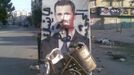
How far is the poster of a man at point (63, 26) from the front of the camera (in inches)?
491

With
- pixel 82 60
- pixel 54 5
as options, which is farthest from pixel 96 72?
pixel 82 60

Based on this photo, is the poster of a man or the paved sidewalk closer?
the poster of a man

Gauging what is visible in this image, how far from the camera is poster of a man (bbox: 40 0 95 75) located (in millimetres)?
12469

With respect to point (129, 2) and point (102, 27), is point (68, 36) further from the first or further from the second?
point (129, 2)

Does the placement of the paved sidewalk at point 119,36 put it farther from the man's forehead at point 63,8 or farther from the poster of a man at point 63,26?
the man's forehead at point 63,8

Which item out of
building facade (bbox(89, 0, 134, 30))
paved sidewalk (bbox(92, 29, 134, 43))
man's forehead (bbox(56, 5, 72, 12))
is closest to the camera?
man's forehead (bbox(56, 5, 72, 12))

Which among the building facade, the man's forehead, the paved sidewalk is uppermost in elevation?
the man's forehead

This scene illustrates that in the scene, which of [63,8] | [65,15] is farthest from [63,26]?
[63,8]

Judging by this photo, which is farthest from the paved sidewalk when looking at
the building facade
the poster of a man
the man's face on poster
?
the building facade

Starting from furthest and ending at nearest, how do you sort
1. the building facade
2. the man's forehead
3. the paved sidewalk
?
the building facade < the paved sidewalk < the man's forehead

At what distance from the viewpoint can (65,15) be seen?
1259cm

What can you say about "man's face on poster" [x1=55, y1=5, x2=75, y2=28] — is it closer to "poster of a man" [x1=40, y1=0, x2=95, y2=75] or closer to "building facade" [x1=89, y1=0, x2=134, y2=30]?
"poster of a man" [x1=40, y1=0, x2=95, y2=75]

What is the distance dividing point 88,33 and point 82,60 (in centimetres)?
255

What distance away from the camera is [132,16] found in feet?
301
